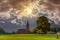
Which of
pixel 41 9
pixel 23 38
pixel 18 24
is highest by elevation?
pixel 41 9

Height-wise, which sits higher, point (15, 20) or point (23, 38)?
point (15, 20)

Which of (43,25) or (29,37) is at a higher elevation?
(43,25)

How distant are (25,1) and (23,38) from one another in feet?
2.12

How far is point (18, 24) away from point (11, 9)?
0.29m

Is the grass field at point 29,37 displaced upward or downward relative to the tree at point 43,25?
downward

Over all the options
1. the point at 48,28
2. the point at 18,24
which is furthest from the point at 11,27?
the point at 48,28

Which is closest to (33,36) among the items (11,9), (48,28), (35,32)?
(35,32)

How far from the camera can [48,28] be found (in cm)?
353

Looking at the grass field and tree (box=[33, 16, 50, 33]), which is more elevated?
tree (box=[33, 16, 50, 33])

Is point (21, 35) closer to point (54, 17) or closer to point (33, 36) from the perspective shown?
point (33, 36)

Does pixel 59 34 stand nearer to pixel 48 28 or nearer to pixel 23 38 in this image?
pixel 48 28

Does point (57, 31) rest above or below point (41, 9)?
below

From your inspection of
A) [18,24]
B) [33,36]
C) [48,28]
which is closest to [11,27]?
[18,24]

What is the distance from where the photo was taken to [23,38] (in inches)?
136
